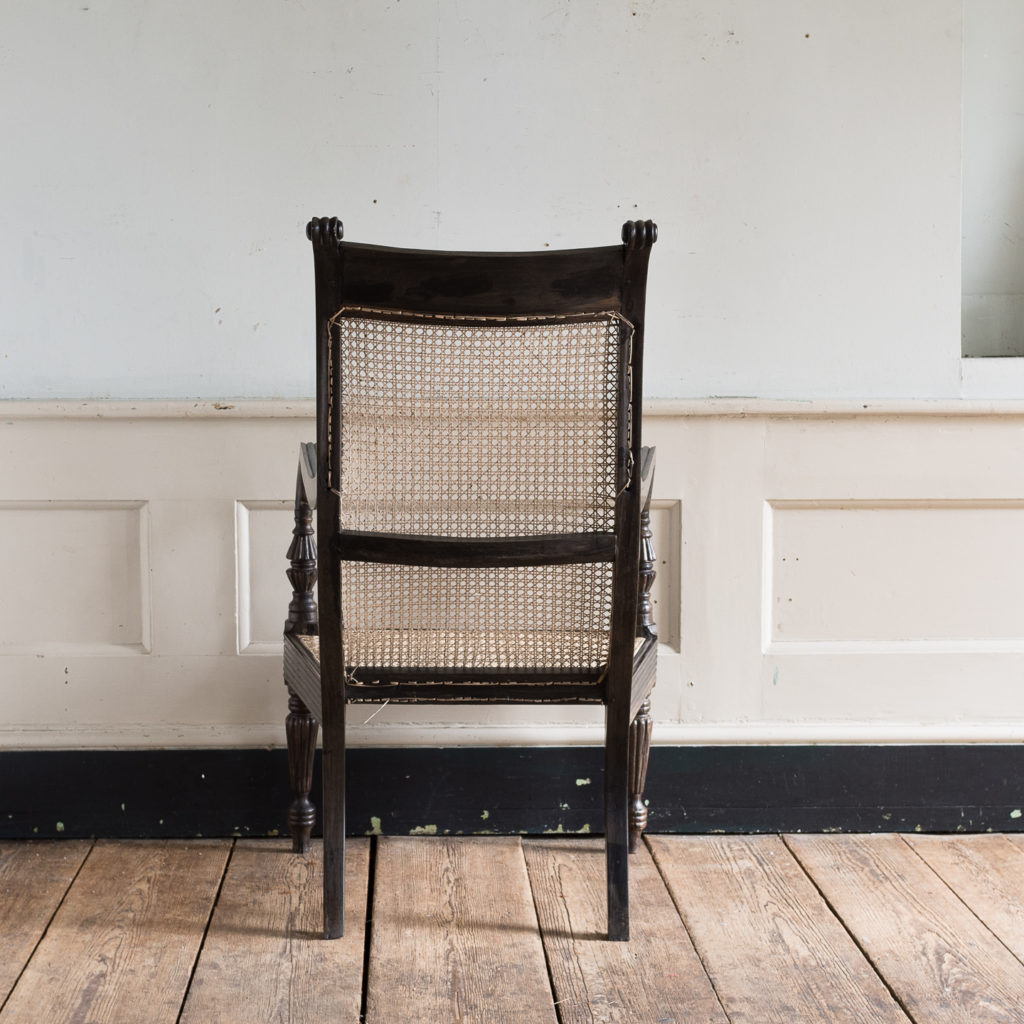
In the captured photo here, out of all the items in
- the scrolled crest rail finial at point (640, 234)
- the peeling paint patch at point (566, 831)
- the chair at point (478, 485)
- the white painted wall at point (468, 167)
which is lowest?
the peeling paint patch at point (566, 831)

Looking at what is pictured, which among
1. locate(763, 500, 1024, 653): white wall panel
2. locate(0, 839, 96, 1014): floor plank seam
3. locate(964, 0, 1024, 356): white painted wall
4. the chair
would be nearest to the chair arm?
the chair

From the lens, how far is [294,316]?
6.01ft

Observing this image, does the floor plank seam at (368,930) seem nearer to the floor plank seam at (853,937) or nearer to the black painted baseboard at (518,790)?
the black painted baseboard at (518,790)

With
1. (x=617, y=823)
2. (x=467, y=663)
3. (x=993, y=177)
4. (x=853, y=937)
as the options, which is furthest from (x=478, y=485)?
(x=993, y=177)

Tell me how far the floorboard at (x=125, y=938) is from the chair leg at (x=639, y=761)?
0.72 metres

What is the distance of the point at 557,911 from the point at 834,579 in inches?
32.5

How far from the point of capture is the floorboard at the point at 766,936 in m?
1.26


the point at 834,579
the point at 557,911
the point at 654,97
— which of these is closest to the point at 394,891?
the point at 557,911

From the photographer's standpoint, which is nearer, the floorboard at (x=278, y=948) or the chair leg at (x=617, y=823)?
the floorboard at (x=278, y=948)

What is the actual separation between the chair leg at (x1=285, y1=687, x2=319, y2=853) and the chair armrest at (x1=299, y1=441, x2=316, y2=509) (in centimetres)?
34

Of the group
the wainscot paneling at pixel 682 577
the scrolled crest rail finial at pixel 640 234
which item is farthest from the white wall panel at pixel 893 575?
the scrolled crest rail finial at pixel 640 234

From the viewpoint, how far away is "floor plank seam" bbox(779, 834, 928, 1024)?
1260 millimetres

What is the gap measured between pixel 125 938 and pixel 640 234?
1241 millimetres

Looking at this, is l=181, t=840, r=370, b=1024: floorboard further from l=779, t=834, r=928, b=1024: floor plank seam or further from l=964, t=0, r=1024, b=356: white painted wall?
l=964, t=0, r=1024, b=356: white painted wall
